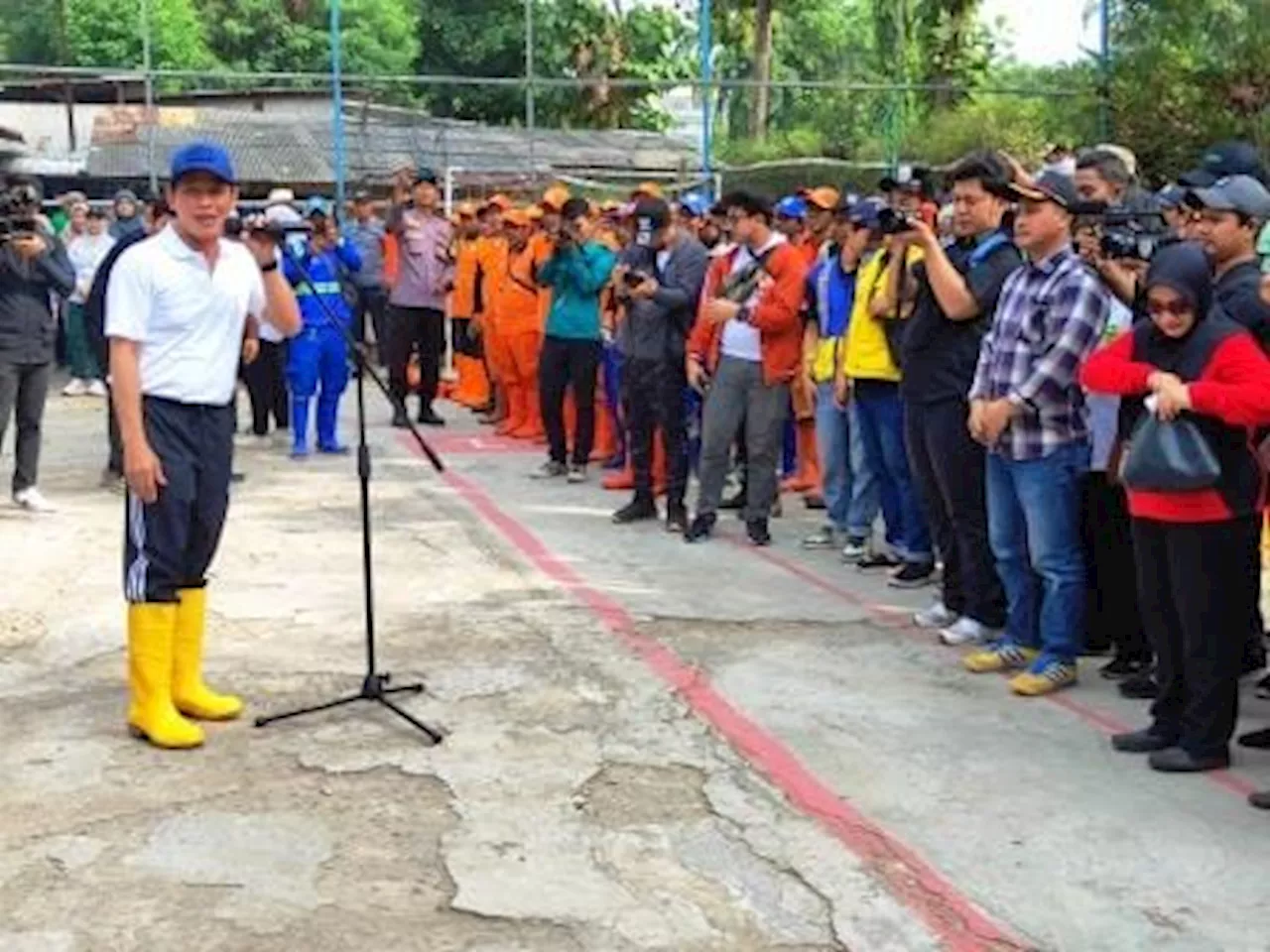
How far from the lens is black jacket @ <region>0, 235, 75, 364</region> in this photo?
9.63 metres

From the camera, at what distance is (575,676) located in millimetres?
6355

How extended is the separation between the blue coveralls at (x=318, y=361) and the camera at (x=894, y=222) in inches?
234

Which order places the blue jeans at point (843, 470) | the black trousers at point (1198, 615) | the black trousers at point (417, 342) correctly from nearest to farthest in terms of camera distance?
the black trousers at point (1198, 615)
the blue jeans at point (843, 470)
the black trousers at point (417, 342)

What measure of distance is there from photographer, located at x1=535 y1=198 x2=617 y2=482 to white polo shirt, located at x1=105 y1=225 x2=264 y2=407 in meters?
5.40

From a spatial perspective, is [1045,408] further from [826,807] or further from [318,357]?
[318,357]

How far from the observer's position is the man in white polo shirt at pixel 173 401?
543 centimetres

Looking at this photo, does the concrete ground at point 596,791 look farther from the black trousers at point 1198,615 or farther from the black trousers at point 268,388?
the black trousers at point 268,388

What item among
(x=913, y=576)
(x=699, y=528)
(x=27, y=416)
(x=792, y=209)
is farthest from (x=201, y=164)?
(x=792, y=209)

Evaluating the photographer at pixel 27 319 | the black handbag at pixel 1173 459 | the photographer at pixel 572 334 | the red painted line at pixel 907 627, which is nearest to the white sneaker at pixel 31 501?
the photographer at pixel 27 319

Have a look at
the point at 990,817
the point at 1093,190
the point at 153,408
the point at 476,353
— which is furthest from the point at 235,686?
the point at 476,353

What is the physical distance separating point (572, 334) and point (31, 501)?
11.5 ft

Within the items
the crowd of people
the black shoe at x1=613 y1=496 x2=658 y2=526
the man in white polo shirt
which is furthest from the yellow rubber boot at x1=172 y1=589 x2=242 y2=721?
the black shoe at x1=613 y1=496 x2=658 y2=526

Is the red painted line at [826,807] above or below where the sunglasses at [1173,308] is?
below

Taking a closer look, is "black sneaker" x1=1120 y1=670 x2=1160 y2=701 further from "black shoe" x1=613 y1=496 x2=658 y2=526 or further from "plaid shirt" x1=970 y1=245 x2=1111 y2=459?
"black shoe" x1=613 y1=496 x2=658 y2=526
